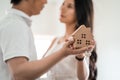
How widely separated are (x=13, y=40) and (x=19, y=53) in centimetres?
6

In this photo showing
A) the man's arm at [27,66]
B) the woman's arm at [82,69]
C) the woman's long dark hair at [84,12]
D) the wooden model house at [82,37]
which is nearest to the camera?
the man's arm at [27,66]

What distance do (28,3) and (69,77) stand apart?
629 mm

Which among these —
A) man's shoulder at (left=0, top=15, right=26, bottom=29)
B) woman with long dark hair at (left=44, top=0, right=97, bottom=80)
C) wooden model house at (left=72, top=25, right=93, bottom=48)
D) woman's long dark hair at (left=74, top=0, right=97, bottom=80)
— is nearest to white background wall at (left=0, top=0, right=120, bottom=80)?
woman with long dark hair at (left=44, top=0, right=97, bottom=80)

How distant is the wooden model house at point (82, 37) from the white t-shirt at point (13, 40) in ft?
0.64

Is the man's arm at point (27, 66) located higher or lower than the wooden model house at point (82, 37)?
lower

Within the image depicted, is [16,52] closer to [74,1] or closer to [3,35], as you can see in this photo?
[3,35]

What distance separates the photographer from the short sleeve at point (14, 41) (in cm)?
85

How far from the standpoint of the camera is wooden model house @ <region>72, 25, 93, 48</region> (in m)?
0.97

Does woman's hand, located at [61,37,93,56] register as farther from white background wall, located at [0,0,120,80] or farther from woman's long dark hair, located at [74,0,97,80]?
white background wall, located at [0,0,120,80]

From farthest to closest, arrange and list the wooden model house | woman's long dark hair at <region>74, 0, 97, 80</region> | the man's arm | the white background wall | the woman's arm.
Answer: the white background wall → woman's long dark hair at <region>74, 0, 97, 80</region> → the woman's arm → the wooden model house → the man's arm

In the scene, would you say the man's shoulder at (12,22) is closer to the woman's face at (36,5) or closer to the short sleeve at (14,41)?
the short sleeve at (14,41)

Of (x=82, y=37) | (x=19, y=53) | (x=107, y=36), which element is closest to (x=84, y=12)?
(x=82, y=37)

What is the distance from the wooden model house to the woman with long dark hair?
0.30 m

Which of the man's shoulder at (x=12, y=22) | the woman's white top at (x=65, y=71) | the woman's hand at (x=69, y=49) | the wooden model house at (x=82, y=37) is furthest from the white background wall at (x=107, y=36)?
the man's shoulder at (x=12, y=22)
